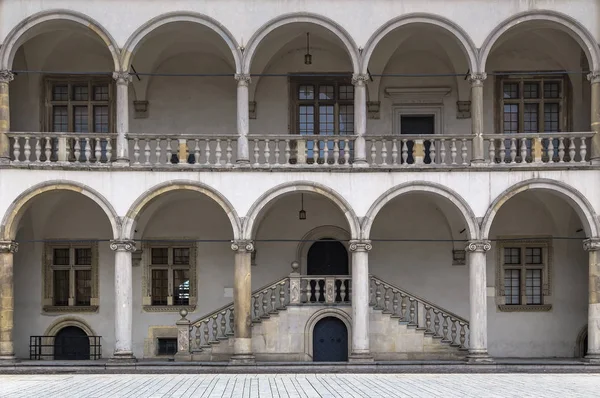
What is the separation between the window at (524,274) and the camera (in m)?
24.9

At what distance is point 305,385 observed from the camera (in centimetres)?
1859

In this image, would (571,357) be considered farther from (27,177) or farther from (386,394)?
(27,177)

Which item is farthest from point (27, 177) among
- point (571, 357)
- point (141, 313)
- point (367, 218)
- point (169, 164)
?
point (571, 357)

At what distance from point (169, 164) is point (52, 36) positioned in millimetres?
5400

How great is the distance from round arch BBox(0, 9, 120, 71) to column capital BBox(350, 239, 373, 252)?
7.46 m

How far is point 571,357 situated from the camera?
24.5 metres

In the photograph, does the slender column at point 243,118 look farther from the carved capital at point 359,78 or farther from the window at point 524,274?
the window at point 524,274

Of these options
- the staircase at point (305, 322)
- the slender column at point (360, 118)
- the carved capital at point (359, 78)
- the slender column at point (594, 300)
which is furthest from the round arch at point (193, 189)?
the slender column at point (594, 300)

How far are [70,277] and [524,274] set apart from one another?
13.0 m

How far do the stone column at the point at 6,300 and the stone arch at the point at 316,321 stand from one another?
7407 millimetres

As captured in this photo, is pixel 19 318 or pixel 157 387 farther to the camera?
pixel 19 318

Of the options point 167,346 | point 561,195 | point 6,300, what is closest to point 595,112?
point 561,195

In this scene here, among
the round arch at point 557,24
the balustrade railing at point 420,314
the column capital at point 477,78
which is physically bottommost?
the balustrade railing at point 420,314

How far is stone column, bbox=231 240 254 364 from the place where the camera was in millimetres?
21906
